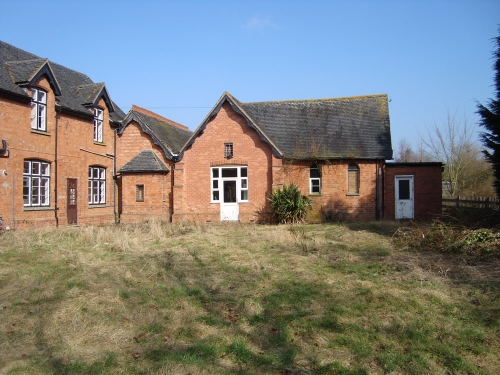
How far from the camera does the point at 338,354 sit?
5.45 metres

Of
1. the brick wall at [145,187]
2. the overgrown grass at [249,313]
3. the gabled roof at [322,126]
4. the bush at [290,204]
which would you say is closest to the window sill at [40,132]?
the brick wall at [145,187]

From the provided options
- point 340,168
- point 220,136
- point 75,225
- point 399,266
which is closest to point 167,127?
point 220,136

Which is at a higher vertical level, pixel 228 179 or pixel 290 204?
pixel 228 179

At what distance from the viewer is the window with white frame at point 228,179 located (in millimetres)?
21659

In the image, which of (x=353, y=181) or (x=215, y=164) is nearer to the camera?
(x=353, y=181)

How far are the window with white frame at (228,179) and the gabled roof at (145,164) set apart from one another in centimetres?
266

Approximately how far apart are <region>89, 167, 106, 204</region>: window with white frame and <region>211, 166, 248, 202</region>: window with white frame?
6072 mm

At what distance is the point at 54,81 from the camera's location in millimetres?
18703

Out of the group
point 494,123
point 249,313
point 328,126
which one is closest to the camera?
point 249,313

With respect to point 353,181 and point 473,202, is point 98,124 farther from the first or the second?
point 473,202

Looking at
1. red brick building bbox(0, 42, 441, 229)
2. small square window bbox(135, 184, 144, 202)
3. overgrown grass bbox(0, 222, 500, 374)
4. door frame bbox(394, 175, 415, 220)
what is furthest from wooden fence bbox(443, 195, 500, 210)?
small square window bbox(135, 184, 144, 202)

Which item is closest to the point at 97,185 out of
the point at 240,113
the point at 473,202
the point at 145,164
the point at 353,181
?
the point at 145,164

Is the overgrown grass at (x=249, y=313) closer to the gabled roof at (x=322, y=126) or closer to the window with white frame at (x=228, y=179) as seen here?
the window with white frame at (x=228, y=179)

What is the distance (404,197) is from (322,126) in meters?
5.69
